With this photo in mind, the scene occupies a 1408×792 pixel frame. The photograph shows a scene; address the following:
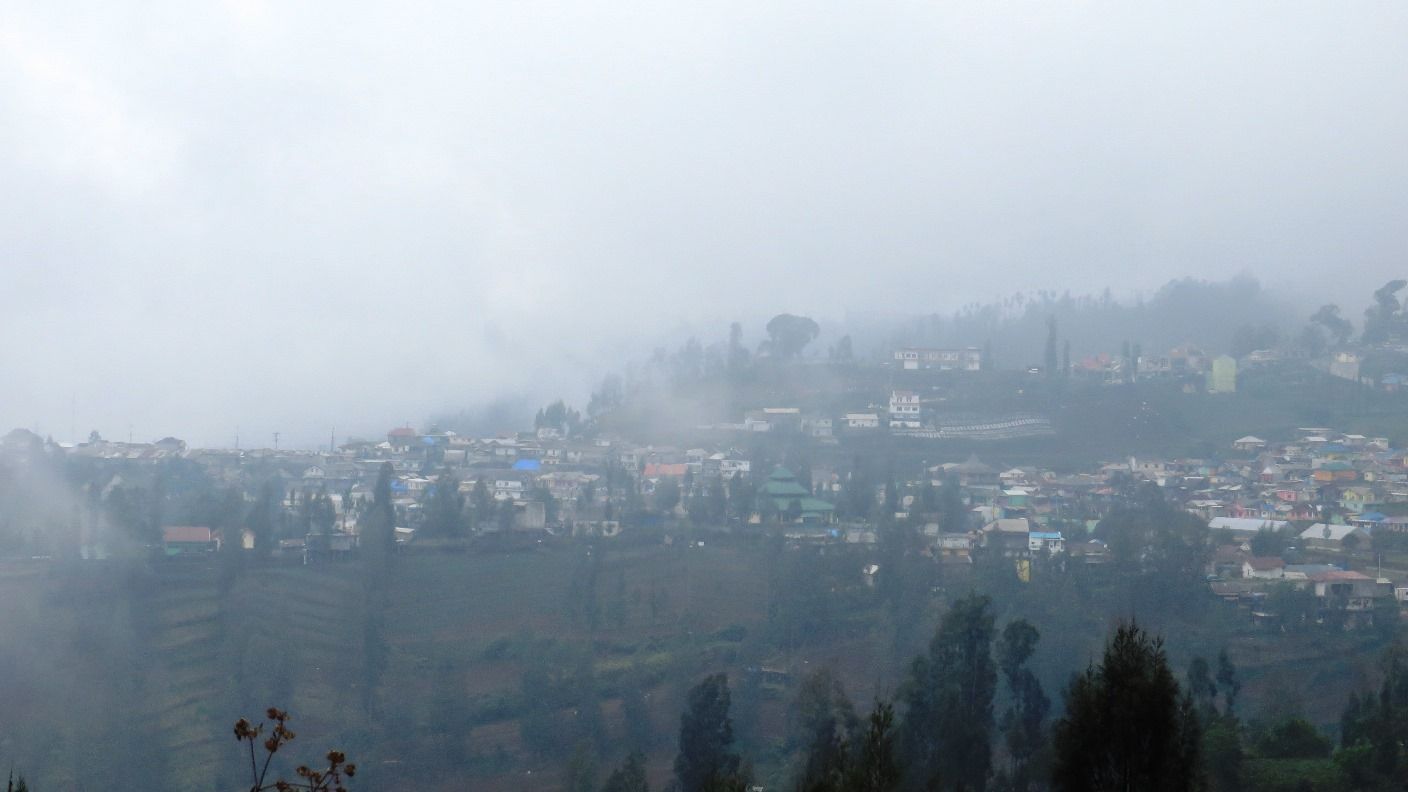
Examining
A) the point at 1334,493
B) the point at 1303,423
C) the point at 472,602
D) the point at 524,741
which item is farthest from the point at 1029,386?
the point at 524,741

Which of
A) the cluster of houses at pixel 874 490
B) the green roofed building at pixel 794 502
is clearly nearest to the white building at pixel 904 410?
the cluster of houses at pixel 874 490

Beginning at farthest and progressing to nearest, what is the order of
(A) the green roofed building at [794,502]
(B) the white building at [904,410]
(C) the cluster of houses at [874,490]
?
(B) the white building at [904,410] < (A) the green roofed building at [794,502] < (C) the cluster of houses at [874,490]

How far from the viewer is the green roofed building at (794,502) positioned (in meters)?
27.6

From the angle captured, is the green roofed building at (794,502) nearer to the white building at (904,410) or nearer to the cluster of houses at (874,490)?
the cluster of houses at (874,490)

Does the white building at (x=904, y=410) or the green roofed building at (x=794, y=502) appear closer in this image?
the green roofed building at (x=794, y=502)

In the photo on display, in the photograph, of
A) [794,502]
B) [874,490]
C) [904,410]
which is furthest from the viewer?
[904,410]

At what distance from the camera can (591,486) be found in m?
31.0

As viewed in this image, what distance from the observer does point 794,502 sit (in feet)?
92.2

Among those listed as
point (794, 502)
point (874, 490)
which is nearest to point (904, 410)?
point (874, 490)

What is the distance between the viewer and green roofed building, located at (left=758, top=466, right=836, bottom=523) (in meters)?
27.6

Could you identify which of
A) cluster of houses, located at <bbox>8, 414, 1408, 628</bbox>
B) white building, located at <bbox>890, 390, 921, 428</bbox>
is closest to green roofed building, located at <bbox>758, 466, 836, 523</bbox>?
cluster of houses, located at <bbox>8, 414, 1408, 628</bbox>

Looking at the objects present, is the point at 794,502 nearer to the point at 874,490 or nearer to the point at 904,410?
the point at 874,490

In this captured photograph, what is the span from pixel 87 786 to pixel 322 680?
12.5 feet

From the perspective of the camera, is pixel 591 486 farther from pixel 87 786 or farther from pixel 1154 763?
pixel 1154 763
